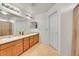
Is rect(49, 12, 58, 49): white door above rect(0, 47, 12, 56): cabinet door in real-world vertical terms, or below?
above

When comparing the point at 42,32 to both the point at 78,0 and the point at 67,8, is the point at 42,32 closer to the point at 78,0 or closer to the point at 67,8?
the point at 67,8

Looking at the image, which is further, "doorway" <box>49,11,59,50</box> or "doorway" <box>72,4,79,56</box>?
"doorway" <box>49,11,59,50</box>

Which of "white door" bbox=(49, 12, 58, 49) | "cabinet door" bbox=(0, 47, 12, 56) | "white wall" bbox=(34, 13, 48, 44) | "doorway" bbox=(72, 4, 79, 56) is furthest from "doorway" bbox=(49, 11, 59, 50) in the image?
"cabinet door" bbox=(0, 47, 12, 56)

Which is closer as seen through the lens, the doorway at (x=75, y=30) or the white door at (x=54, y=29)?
the doorway at (x=75, y=30)

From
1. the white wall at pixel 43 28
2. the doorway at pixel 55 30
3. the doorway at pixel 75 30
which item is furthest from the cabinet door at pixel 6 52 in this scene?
the white wall at pixel 43 28

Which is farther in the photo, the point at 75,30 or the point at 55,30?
the point at 55,30

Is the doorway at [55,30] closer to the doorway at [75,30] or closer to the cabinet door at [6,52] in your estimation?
the doorway at [75,30]

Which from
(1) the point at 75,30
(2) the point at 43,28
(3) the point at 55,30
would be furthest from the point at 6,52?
(2) the point at 43,28

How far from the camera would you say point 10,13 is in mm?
4074

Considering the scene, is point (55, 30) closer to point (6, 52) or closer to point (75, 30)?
point (75, 30)

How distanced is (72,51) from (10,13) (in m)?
2.45

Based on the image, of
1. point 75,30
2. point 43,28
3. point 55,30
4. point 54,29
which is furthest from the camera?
point 43,28

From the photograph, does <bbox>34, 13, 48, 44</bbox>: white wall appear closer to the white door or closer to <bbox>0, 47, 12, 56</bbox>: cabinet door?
the white door

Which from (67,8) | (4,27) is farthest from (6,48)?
(67,8)
